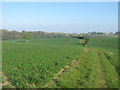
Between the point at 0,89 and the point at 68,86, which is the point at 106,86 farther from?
the point at 0,89

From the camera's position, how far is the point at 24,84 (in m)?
9.67

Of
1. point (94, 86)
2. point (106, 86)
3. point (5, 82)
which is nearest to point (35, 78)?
point (5, 82)

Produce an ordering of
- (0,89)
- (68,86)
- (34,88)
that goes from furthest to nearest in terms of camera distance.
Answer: (68,86) → (34,88) → (0,89)

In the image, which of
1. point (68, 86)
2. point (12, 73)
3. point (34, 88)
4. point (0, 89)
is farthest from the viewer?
point (12, 73)

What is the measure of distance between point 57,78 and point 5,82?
3440 mm

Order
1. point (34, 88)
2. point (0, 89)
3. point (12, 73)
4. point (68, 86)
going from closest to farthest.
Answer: point (0, 89), point (34, 88), point (68, 86), point (12, 73)

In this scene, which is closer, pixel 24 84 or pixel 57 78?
pixel 24 84

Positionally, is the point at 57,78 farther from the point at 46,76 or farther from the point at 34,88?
the point at 34,88

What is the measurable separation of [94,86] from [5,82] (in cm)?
514

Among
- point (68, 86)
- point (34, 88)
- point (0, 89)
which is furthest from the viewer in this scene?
point (68, 86)

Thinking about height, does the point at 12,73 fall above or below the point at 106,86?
above

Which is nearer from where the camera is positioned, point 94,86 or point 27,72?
point 94,86

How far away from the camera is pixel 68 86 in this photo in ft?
33.5

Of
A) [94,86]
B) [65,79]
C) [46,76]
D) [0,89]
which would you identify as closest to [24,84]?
[0,89]
